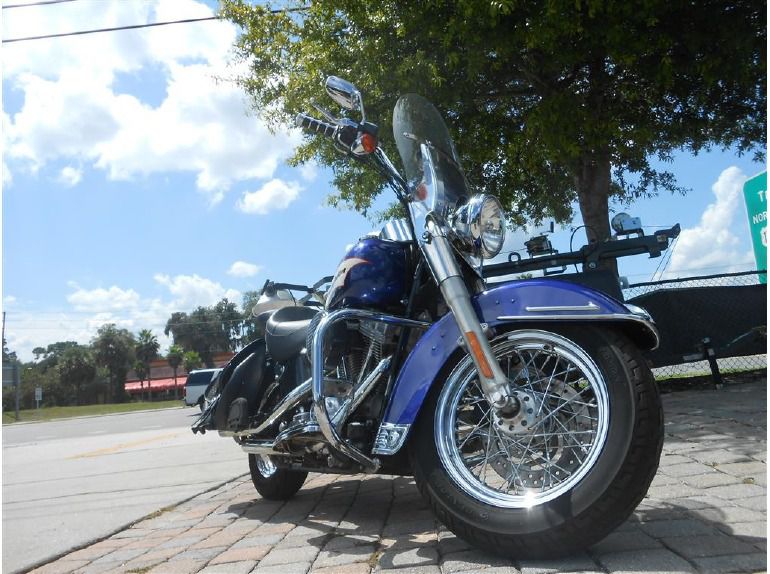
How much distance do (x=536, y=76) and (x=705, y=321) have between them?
12.3 feet

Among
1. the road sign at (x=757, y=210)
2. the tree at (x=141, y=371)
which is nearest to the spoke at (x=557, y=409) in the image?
the road sign at (x=757, y=210)

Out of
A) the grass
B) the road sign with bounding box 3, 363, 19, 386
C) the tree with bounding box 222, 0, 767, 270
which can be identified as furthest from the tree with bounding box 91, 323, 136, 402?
the tree with bounding box 222, 0, 767, 270

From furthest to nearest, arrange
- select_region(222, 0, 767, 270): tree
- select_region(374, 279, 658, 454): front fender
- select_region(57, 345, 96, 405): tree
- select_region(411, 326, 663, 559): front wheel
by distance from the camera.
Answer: select_region(57, 345, 96, 405): tree, select_region(222, 0, 767, 270): tree, select_region(374, 279, 658, 454): front fender, select_region(411, 326, 663, 559): front wheel

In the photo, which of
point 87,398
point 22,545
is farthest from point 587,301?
point 87,398

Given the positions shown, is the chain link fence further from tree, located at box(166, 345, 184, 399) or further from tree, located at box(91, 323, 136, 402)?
tree, located at box(91, 323, 136, 402)

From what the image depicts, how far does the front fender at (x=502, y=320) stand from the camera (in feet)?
7.84

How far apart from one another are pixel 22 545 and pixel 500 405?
9.15 ft

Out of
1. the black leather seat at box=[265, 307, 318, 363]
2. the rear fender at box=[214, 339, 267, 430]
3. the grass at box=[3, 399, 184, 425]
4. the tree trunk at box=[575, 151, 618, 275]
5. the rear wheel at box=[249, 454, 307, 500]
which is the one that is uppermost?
the tree trunk at box=[575, 151, 618, 275]

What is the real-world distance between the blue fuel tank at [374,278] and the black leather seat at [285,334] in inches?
21.5

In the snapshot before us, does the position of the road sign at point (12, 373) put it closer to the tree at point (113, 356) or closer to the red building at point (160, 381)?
the red building at point (160, 381)

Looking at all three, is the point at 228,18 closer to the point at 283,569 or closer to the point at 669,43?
the point at 669,43

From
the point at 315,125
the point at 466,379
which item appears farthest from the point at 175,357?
the point at 466,379

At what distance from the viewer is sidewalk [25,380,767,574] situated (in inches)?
89.8

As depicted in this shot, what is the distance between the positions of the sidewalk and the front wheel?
14 centimetres
